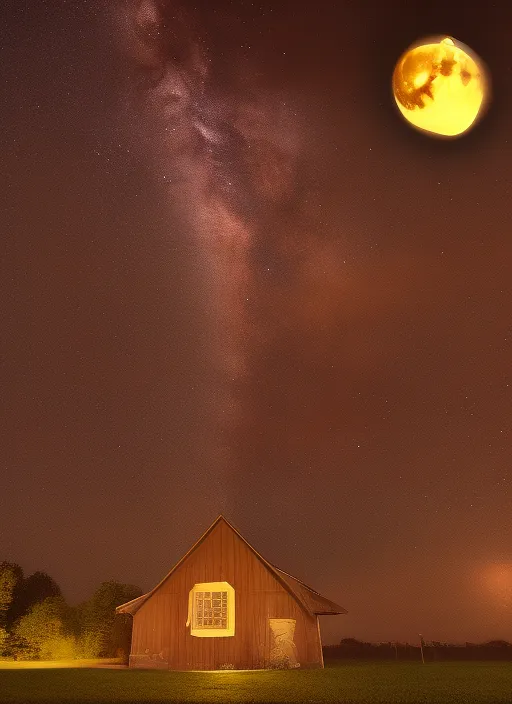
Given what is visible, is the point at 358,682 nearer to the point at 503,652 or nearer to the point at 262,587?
the point at 262,587

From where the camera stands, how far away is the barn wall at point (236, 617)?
27.3 metres

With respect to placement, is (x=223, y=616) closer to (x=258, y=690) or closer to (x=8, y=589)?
(x=258, y=690)

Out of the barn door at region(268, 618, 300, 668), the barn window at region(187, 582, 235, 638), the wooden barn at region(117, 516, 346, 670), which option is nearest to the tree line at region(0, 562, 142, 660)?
the wooden barn at region(117, 516, 346, 670)

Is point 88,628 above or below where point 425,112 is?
below

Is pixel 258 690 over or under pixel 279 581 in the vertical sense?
under

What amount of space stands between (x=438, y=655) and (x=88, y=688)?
143 ft

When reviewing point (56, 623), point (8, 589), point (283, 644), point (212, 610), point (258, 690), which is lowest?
point (258, 690)

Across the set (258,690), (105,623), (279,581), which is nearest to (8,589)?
(105,623)

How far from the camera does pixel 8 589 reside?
5603 centimetres

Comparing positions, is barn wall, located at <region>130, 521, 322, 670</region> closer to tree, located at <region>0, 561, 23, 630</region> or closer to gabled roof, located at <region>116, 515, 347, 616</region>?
gabled roof, located at <region>116, 515, 347, 616</region>

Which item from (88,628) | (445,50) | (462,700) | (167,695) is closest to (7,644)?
(88,628)

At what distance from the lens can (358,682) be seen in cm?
1959

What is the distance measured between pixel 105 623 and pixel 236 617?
32205 mm

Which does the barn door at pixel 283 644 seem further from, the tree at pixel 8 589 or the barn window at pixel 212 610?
the tree at pixel 8 589
